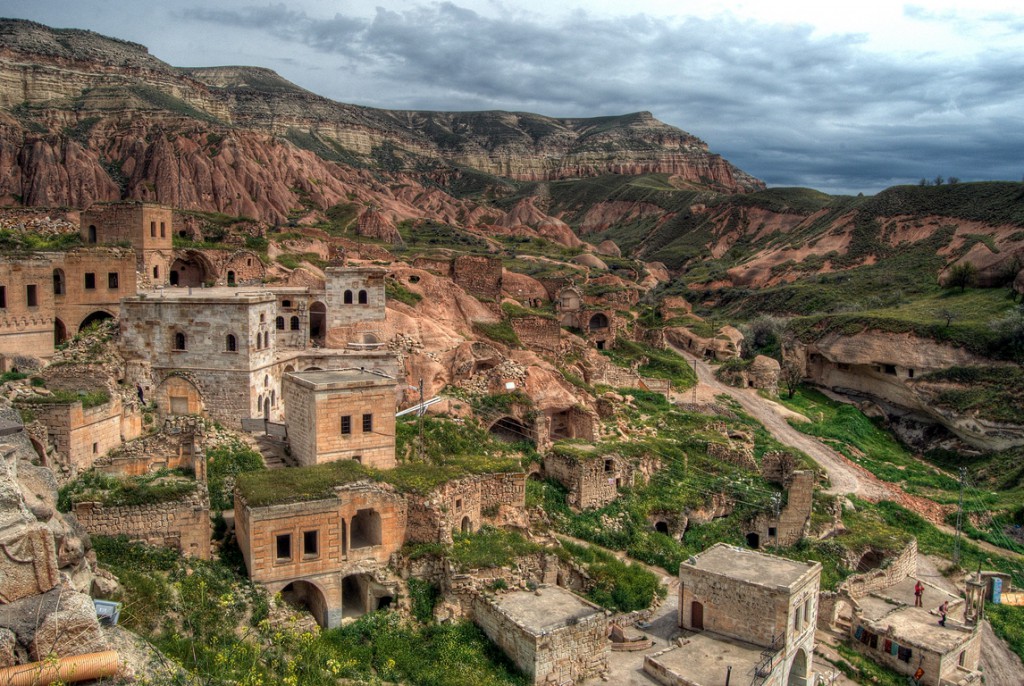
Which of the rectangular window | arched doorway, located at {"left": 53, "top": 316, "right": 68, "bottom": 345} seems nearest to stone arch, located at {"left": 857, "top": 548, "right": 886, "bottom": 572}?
the rectangular window

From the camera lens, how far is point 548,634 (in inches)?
714

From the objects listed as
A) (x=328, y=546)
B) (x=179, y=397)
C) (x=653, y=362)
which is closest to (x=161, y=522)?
(x=328, y=546)

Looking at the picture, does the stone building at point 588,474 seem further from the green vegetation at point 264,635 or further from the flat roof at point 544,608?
the green vegetation at point 264,635

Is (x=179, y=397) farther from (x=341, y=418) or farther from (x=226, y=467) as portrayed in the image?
(x=341, y=418)

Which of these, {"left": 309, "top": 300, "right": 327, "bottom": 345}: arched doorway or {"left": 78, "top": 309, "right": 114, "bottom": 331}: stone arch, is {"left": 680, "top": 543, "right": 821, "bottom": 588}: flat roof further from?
{"left": 78, "top": 309, "right": 114, "bottom": 331}: stone arch

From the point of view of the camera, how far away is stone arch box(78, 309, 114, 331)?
27.0 m

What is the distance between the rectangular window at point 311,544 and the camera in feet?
62.3

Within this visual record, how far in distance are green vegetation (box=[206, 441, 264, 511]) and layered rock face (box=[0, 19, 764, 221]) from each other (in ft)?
146

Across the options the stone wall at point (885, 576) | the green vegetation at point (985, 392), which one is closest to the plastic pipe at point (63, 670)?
the stone wall at point (885, 576)

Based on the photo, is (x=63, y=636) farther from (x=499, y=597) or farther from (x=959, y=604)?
(x=959, y=604)

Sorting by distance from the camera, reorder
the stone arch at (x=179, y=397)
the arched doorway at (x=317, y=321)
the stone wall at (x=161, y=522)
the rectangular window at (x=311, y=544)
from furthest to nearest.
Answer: the arched doorway at (x=317, y=321), the stone arch at (x=179, y=397), the rectangular window at (x=311, y=544), the stone wall at (x=161, y=522)

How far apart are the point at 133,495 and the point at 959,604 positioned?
2483 centimetres

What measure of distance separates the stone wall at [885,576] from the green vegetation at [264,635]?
12849mm

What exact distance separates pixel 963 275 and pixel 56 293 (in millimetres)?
57104
